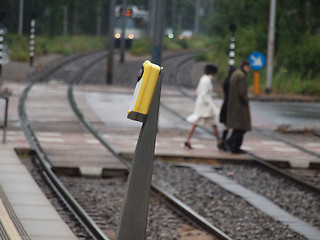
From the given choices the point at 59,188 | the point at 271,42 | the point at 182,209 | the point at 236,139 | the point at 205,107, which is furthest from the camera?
the point at 271,42

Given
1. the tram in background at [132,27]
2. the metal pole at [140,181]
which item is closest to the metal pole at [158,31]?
the metal pole at [140,181]

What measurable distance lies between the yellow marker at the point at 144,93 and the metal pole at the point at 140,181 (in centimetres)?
5

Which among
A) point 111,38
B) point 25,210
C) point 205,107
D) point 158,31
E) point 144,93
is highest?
point 158,31

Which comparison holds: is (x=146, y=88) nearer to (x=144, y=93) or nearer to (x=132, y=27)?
(x=144, y=93)

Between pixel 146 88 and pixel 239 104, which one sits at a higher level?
pixel 146 88

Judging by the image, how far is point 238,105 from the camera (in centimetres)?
1276

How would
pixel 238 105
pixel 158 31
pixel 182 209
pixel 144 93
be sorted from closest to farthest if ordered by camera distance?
1. pixel 144 93
2. pixel 182 209
3. pixel 238 105
4. pixel 158 31

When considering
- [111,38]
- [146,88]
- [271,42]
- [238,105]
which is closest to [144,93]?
[146,88]

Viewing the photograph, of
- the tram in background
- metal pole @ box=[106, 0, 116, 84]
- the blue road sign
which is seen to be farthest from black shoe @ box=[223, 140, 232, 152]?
the tram in background

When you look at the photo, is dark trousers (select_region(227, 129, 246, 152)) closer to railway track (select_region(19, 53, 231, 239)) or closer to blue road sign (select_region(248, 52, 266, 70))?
railway track (select_region(19, 53, 231, 239))

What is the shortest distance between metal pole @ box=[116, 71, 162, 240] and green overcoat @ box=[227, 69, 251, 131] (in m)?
→ 7.19

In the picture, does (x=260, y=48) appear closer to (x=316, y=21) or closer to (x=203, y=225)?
(x=316, y=21)

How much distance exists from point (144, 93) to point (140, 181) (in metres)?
0.65

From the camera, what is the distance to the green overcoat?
500 inches
